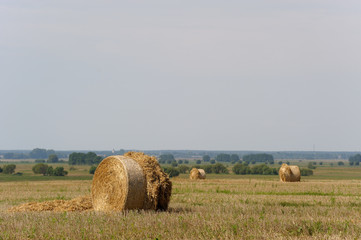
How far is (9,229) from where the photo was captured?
12312mm

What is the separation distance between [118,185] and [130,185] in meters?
0.57

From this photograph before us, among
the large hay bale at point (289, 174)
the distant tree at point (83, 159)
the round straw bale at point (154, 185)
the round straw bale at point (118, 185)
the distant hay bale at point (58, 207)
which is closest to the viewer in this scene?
the round straw bale at point (118, 185)

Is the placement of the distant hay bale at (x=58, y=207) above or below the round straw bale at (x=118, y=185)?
below

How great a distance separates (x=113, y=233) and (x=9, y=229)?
252cm

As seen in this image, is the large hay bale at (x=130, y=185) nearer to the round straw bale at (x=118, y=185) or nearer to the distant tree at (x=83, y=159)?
the round straw bale at (x=118, y=185)

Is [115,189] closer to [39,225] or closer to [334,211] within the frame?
[39,225]

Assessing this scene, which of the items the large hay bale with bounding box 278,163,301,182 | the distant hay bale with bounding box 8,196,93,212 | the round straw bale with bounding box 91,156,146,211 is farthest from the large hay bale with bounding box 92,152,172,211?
the large hay bale with bounding box 278,163,301,182

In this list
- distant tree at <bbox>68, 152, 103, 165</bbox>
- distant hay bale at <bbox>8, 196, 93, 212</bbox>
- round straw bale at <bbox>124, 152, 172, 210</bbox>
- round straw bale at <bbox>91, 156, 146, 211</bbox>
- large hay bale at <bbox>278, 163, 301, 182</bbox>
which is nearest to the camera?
round straw bale at <bbox>91, 156, 146, 211</bbox>

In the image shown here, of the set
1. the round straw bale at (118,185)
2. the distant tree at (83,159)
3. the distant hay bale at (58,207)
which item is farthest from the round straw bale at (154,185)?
the distant tree at (83,159)

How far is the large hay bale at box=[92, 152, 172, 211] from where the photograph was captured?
15.6m

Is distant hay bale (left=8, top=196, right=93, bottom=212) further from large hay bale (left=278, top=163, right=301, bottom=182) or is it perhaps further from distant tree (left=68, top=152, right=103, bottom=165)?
distant tree (left=68, top=152, right=103, bottom=165)

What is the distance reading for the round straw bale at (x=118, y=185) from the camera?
1553cm

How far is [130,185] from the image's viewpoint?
15.5m

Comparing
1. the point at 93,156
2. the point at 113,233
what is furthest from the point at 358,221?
the point at 93,156
